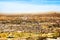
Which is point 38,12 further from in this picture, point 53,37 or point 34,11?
point 53,37

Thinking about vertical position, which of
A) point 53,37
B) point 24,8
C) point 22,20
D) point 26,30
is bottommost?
point 53,37

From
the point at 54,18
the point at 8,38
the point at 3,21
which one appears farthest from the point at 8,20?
the point at 54,18

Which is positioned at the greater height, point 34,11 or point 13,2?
point 13,2

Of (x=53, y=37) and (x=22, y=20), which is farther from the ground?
(x=22, y=20)

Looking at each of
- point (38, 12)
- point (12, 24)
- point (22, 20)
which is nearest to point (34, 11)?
point (38, 12)

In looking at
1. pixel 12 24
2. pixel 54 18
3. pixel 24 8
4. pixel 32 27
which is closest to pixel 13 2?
pixel 24 8

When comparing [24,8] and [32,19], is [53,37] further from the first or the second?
[24,8]

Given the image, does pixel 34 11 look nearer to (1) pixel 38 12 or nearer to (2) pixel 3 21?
(1) pixel 38 12
